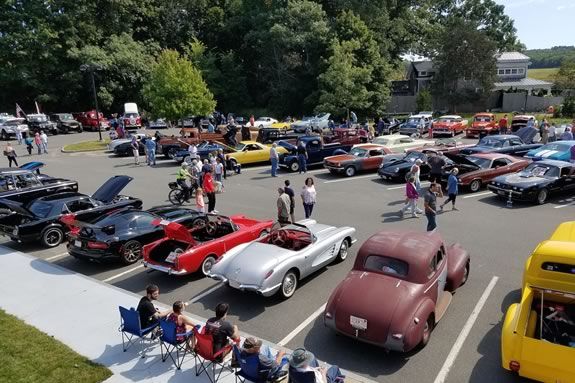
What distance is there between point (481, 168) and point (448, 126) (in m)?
15.5

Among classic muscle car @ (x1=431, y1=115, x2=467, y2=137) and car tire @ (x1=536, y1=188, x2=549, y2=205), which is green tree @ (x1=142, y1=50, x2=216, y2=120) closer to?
classic muscle car @ (x1=431, y1=115, x2=467, y2=137)

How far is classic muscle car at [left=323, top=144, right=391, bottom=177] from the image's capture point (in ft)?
68.5

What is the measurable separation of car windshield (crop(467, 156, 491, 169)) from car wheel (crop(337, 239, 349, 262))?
381 inches

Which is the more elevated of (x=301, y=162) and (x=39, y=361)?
(x=301, y=162)

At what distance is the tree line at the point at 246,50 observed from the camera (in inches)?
1711

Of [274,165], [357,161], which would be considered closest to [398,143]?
[357,161]

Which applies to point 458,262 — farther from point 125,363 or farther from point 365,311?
point 125,363

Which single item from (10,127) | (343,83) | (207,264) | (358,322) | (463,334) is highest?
(343,83)

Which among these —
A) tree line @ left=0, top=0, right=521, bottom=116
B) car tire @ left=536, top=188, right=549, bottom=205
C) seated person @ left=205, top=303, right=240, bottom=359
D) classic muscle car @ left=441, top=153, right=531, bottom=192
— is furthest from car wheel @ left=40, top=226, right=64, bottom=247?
tree line @ left=0, top=0, right=521, bottom=116

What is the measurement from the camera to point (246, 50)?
54.0 m

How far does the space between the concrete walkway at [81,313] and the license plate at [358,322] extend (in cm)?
71

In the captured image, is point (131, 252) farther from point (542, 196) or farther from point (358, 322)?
point (542, 196)

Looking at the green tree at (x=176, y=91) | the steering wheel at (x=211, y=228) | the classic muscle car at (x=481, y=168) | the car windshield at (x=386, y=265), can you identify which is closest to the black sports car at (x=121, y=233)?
the steering wheel at (x=211, y=228)

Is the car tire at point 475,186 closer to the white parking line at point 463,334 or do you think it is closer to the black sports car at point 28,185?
the white parking line at point 463,334
